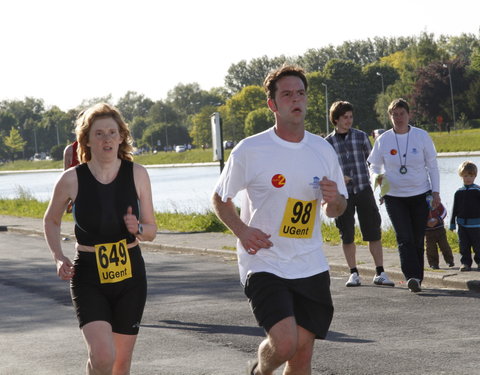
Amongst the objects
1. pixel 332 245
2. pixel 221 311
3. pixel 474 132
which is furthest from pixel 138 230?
pixel 474 132

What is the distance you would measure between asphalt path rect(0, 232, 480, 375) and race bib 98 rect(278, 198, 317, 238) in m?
1.66

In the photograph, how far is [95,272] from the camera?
196 inches

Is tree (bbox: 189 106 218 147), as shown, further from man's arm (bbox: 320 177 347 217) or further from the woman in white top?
man's arm (bbox: 320 177 347 217)

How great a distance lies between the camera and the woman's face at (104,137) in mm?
5078

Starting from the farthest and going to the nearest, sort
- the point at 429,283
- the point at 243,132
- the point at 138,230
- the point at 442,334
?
the point at 243,132
the point at 429,283
the point at 442,334
the point at 138,230

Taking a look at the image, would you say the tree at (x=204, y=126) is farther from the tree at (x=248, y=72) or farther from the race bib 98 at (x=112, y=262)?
the race bib 98 at (x=112, y=262)

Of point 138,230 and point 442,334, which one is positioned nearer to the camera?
point 138,230

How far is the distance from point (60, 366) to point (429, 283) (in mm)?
5068

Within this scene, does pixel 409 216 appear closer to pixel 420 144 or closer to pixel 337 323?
pixel 420 144

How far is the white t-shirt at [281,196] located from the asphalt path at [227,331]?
5.21 feet

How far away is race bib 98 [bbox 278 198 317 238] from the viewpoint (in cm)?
496

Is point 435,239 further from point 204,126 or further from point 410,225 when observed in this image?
point 204,126

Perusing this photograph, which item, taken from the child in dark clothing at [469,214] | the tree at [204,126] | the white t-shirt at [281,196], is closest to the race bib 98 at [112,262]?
the white t-shirt at [281,196]

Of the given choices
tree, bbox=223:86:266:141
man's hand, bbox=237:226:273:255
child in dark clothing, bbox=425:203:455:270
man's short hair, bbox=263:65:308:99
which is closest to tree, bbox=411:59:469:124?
tree, bbox=223:86:266:141
